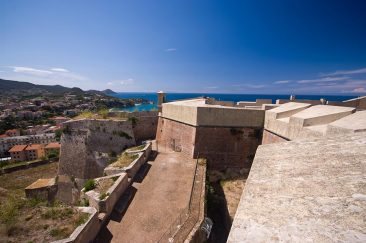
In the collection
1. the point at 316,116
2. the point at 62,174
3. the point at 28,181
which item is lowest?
the point at 28,181

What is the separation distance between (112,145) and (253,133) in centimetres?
1065

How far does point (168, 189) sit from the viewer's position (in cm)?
871

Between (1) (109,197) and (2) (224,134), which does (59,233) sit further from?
(2) (224,134)

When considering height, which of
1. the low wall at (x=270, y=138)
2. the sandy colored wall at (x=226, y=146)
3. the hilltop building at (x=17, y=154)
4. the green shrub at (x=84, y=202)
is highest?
the low wall at (x=270, y=138)

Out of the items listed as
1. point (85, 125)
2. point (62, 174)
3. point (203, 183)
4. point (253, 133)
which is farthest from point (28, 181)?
point (253, 133)

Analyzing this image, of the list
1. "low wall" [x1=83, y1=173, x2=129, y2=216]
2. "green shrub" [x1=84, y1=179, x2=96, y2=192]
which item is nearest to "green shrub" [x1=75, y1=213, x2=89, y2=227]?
"low wall" [x1=83, y1=173, x2=129, y2=216]

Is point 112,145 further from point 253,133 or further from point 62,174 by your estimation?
point 253,133

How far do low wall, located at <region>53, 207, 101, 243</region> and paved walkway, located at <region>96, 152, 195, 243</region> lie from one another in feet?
0.95

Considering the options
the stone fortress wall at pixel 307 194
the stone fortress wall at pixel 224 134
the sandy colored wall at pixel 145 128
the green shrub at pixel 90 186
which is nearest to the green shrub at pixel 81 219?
the green shrub at pixel 90 186

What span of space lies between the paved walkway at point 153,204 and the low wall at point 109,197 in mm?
405

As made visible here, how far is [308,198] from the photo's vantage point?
81.2 inches

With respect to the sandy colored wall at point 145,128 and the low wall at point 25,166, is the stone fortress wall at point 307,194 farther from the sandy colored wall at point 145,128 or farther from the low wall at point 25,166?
the low wall at point 25,166

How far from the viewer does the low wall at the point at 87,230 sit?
211 inches

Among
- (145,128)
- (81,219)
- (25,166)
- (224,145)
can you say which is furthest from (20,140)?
(224,145)
